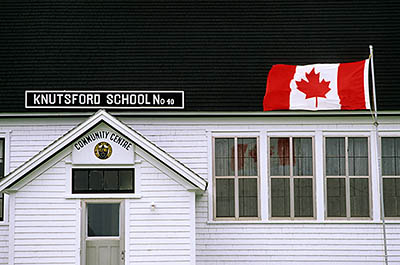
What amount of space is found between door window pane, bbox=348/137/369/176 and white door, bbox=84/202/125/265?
6.55 meters

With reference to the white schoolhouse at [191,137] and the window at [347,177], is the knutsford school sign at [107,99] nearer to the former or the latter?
the white schoolhouse at [191,137]

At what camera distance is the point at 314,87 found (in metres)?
16.8

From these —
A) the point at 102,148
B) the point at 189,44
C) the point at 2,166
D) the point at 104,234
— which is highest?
the point at 189,44

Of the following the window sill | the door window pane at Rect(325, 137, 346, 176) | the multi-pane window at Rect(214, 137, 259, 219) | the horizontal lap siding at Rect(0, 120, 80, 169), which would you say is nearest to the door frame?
the window sill

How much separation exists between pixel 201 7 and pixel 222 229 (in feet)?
22.5

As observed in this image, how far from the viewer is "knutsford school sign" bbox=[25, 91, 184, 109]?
17.9m

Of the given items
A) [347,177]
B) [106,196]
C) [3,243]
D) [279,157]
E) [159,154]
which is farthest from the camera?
[279,157]

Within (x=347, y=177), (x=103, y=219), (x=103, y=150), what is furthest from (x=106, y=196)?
(x=347, y=177)

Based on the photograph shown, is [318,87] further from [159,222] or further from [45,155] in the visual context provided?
[45,155]

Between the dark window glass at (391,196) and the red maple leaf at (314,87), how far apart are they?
3344 mm

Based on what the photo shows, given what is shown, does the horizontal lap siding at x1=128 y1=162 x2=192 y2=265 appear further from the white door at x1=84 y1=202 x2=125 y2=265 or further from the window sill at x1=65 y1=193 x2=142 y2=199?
the white door at x1=84 y1=202 x2=125 y2=265

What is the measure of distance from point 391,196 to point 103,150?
8.03 m

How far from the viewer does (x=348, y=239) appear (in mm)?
17719

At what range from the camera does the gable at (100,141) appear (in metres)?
16.1
